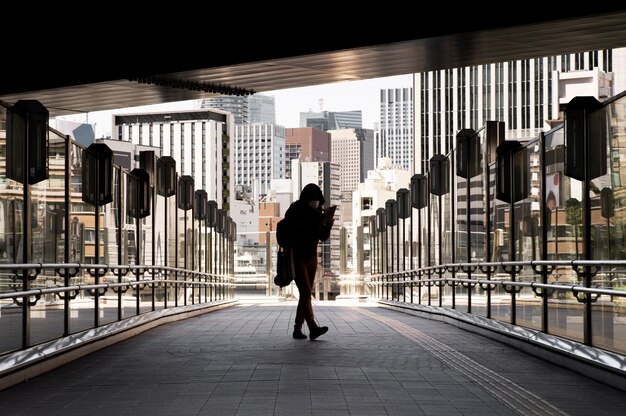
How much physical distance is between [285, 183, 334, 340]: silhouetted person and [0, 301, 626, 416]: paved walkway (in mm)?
434

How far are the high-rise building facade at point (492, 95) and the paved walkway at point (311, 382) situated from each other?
317ft

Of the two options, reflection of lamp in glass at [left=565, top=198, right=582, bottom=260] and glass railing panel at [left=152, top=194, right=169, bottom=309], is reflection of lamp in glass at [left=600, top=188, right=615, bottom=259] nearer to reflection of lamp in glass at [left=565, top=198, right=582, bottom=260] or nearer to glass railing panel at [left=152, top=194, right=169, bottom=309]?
reflection of lamp in glass at [left=565, top=198, right=582, bottom=260]

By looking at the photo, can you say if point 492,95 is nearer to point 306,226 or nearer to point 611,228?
point 306,226

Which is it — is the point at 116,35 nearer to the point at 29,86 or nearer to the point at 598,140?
the point at 29,86

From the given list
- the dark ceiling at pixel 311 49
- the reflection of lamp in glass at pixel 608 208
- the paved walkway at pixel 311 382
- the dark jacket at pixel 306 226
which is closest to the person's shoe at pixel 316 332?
the paved walkway at pixel 311 382

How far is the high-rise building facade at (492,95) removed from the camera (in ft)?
355

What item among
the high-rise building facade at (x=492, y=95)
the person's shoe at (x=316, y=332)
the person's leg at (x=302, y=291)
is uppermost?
the high-rise building facade at (x=492, y=95)

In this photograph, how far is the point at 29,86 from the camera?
23359 mm

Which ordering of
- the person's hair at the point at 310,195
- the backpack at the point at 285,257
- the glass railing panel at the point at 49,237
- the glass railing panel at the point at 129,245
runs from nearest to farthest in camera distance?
the glass railing panel at the point at 49,237
the backpack at the point at 285,257
the person's hair at the point at 310,195
the glass railing panel at the point at 129,245

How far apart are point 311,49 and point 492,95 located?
91.4 meters

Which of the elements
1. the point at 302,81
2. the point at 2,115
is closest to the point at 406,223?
the point at 302,81

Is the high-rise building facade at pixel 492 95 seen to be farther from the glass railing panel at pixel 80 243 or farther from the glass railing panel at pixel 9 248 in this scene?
the glass railing panel at pixel 9 248

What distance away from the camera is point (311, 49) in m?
21.2

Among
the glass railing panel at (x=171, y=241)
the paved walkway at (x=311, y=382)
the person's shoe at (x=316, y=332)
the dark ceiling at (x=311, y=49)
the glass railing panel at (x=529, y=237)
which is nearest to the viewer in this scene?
the paved walkway at (x=311, y=382)
